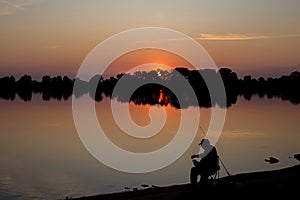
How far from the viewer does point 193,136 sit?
1453 inches

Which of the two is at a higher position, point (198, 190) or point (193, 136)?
point (198, 190)

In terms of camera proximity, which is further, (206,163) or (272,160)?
(272,160)

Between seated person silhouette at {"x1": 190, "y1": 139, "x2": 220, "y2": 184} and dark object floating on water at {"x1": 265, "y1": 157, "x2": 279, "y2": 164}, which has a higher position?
seated person silhouette at {"x1": 190, "y1": 139, "x2": 220, "y2": 184}

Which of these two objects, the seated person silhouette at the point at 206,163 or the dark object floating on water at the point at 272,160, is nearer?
the seated person silhouette at the point at 206,163

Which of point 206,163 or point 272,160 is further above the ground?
point 206,163

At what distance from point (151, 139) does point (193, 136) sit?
3.43 meters

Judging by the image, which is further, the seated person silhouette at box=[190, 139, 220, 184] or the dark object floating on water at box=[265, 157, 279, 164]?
the dark object floating on water at box=[265, 157, 279, 164]

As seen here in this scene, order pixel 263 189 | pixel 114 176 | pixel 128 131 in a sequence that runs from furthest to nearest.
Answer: pixel 128 131 < pixel 114 176 < pixel 263 189

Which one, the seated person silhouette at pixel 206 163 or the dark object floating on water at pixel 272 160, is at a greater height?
the seated person silhouette at pixel 206 163

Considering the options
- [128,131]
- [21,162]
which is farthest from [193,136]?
[21,162]

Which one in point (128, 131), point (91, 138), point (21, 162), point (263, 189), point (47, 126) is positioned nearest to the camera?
point (263, 189)

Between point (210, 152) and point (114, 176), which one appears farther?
point (114, 176)

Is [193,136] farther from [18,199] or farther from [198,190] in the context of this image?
[198,190]

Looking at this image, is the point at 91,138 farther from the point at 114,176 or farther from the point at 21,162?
the point at 114,176
